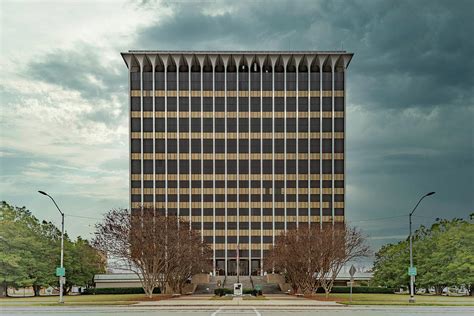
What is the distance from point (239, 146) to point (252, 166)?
556cm

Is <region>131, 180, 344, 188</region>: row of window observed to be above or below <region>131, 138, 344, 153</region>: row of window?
below

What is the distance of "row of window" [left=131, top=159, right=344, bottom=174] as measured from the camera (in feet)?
543

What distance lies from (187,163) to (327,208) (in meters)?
34.1

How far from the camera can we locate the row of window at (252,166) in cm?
16562

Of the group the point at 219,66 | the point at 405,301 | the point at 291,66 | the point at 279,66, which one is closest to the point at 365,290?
the point at 405,301

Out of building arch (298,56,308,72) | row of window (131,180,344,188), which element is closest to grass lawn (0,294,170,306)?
row of window (131,180,344,188)

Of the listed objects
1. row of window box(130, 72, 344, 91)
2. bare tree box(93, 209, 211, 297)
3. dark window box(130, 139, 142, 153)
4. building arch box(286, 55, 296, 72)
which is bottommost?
bare tree box(93, 209, 211, 297)

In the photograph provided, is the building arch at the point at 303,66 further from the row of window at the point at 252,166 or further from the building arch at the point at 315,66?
the row of window at the point at 252,166

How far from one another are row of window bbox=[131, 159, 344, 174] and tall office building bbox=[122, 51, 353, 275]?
0.76 feet

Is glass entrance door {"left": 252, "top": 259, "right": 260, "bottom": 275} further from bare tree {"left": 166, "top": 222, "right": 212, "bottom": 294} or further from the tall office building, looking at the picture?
bare tree {"left": 166, "top": 222, "right": 212, "bottom": 294}

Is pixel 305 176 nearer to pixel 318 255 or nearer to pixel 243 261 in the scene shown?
pixel 243 261

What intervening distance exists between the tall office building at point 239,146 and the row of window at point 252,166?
23 cm

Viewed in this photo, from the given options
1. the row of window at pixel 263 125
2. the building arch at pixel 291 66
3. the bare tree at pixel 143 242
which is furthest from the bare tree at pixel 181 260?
the building arch at pixel 291 66

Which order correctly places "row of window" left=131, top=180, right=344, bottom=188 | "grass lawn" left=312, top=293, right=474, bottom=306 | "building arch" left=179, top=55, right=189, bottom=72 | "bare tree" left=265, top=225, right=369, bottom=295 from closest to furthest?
"grass lawn" left=312, top=293, right=474, bottom=306 < "bare tree" left=265, top=225, right=369, bottom=295 < "row of window" left=131, top=180, right=344, bottom=188 < "building arch" left=179, top=55, right=189, bottom=72
